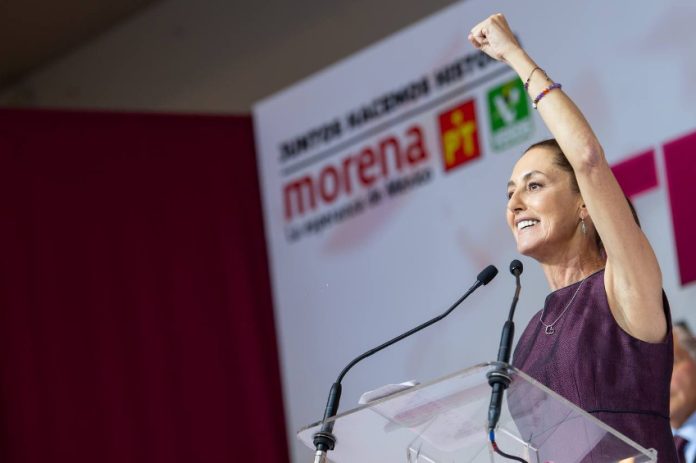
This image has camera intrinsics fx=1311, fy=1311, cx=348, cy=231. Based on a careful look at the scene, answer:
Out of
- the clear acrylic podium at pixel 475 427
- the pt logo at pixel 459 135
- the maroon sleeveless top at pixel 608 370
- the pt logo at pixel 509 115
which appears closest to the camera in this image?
the clear acrylic podium at pixel 475 427

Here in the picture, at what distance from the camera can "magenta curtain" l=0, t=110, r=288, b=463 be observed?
529cm

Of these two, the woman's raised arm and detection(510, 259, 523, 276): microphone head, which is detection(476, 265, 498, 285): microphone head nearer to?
detection(510, 259, 523, 276): microphone head

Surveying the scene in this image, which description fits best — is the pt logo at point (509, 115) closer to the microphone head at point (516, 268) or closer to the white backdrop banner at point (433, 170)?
the white backdrop banner at point (433, 170)

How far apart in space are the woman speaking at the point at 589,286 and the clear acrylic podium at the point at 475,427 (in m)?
0.18

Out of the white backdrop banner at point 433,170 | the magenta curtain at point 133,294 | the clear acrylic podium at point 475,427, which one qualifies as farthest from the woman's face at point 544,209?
the magenta curtain at point 133,294

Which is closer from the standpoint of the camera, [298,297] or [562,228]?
[562,228]

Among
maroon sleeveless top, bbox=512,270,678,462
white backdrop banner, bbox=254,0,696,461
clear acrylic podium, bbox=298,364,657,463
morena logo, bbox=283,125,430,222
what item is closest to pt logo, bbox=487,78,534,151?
white backdrop banner, bbox=254,0,696,461

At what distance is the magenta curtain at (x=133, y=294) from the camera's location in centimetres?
529

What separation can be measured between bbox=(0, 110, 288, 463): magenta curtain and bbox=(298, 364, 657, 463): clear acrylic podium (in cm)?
345

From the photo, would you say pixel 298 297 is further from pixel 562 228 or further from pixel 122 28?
pixel 562 228

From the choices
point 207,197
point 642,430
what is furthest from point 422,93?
point 642,430

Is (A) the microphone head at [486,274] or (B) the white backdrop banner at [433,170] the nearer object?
(A) the microphone head at [486,274]

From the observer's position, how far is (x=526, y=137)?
4.13 m

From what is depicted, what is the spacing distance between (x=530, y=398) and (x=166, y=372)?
375 centimetres
